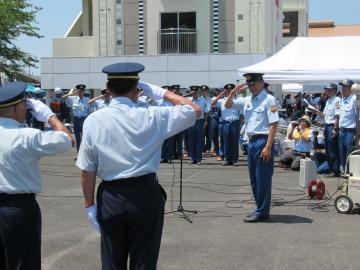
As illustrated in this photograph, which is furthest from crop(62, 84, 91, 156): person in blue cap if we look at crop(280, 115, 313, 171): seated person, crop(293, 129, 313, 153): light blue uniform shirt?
crop(293, 129, 313, 153): light blue uniform shirt

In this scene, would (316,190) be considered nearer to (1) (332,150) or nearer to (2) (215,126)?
(1) (332,150)

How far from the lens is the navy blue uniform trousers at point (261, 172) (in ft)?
24.6

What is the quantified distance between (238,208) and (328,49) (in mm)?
6328

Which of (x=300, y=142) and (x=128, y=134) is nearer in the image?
(x=128, y=134)

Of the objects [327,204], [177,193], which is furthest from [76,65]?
[327,204]

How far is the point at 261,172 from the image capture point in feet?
24.5

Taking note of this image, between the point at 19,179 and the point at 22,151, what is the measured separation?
19 centimetres

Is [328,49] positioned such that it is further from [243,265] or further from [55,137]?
[55,137]

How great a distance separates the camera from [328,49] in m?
13.4

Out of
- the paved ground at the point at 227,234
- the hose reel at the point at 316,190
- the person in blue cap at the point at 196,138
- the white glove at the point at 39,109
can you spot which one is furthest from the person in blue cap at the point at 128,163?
the person in blue cap at the point at 196,138

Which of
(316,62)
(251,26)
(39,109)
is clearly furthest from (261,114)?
(251,26)

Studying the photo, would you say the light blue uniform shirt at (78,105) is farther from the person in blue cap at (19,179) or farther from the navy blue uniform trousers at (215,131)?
the person in blue cap at (19,179)

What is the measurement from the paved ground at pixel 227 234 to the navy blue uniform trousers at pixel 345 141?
1.00 metres

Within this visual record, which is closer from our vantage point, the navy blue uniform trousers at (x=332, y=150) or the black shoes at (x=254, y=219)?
the black shoes at (x=254, y=219)
